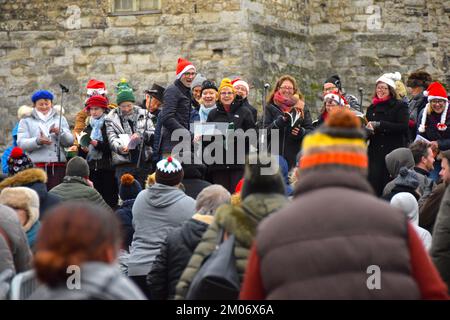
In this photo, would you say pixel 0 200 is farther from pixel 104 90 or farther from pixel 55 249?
pixel 104 90

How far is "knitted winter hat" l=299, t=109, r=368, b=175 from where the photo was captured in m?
5.95

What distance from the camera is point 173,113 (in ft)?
50.0

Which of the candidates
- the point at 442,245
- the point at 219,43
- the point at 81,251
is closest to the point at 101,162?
the point at 219,43

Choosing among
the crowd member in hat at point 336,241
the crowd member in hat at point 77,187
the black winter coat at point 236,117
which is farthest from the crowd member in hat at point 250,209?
the black winter coat at point 236,117

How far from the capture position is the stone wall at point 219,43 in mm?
18922

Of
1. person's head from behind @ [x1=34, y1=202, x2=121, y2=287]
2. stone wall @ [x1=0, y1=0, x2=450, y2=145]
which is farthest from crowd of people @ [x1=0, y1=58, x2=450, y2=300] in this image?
stone wall @ [x1=0, y1=0, x2=450, y2=145]

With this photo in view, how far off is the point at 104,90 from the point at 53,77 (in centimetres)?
220

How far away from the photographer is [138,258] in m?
11.0

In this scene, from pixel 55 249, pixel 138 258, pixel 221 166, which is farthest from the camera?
pixel 221 166

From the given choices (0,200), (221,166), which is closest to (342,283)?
(0,200)

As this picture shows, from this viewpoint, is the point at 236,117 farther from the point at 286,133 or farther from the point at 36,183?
the point at 36,183

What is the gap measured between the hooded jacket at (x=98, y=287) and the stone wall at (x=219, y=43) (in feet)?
42.9

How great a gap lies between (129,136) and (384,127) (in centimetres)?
302

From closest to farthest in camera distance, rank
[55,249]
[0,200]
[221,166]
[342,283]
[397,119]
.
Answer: [55,249] → [342,283] → [0,200] → [221,166] → [397,119]
